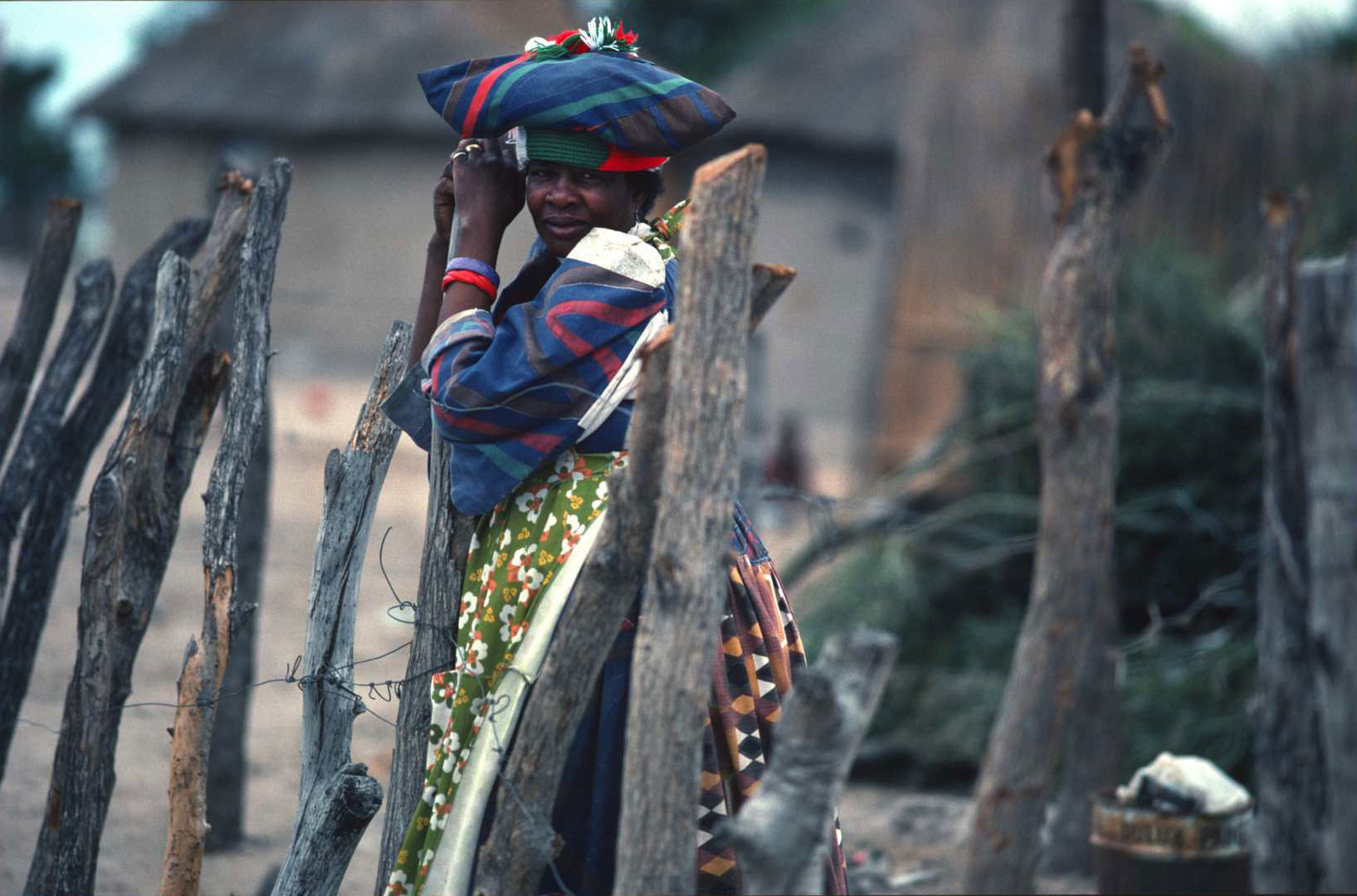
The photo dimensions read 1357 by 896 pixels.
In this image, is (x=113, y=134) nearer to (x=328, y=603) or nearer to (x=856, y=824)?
(x=856, y=824)

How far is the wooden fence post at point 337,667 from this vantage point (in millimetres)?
2652

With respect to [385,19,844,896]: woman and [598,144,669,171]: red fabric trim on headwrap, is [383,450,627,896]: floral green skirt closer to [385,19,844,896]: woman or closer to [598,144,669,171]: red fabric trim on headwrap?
[385,19,844,896]: woman

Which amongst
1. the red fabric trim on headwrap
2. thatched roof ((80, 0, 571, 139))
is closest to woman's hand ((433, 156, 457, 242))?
the red fabric trim on headwrap

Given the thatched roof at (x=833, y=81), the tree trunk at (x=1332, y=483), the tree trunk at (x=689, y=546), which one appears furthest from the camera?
the thatched roof at (x=833, y=81)

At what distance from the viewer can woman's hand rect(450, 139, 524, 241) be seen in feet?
7.68

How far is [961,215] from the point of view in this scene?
934 centimetres

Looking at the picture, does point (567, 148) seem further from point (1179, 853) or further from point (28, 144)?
point (28, 144)

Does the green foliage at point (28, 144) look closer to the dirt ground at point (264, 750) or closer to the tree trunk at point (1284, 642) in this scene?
the dirt ground at point (264, 750)

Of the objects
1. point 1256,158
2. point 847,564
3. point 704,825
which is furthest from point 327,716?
point 1256,158

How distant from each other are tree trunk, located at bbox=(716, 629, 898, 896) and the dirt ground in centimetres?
91

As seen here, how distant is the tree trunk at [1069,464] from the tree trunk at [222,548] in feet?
5.65

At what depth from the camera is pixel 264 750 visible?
213 inches

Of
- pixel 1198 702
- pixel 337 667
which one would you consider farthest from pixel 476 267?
pixel 1198 702

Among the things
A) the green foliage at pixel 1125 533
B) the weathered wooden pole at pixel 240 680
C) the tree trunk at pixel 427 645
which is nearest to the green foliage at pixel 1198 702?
the green foliage at pixel 1125 533
